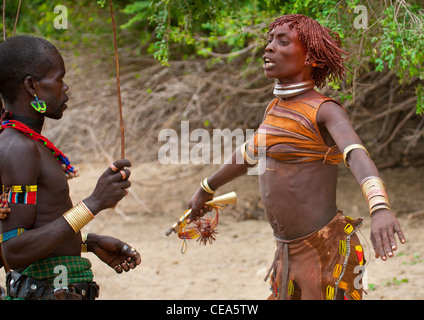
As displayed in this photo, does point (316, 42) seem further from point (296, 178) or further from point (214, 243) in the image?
point (214, 243)

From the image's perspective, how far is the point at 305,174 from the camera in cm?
263

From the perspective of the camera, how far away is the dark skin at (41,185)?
214cm

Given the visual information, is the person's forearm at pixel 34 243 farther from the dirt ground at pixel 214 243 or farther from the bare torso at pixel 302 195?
the dirt ground at pixel 214 243

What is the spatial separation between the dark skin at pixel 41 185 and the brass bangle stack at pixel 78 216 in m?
0.02

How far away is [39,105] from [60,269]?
72 centimetres

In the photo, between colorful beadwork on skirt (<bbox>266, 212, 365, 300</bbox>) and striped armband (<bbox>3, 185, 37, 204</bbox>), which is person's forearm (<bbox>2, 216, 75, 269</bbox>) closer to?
striped armband (<bbox>3, 185, 37, 204</bbox>)

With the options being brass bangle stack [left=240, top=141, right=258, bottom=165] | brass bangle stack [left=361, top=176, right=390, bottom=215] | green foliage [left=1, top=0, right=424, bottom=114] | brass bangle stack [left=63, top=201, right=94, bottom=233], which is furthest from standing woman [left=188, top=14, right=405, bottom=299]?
brass bangle stack [left=63, top=201, right=94, bottom=233]

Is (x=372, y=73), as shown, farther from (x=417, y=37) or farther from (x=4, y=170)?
(x=4, y=170)

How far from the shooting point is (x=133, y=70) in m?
8.12

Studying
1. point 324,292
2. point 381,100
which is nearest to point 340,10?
point 324,292

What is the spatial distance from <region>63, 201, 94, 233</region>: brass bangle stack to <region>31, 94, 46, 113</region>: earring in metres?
0.44

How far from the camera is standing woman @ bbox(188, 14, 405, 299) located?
8.58 feet

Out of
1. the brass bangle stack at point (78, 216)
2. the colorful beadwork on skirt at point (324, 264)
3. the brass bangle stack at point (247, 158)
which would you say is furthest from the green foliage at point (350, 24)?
the brass bangle stack at point (78, 216)

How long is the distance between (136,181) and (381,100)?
3.48 m
